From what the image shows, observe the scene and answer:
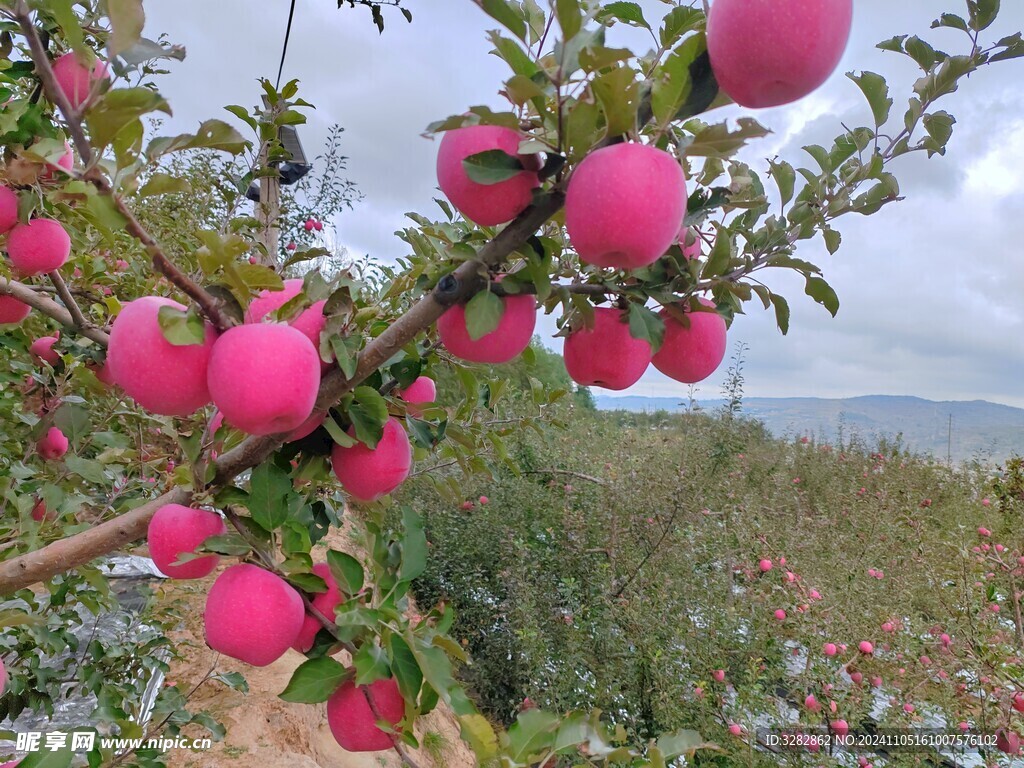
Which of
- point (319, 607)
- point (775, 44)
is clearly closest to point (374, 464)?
point (319, 607)

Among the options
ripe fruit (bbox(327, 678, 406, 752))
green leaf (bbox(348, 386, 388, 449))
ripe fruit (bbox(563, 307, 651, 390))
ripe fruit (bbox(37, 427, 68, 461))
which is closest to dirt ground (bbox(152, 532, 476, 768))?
ripe fruit (bbox(37, 427, 68, 461))

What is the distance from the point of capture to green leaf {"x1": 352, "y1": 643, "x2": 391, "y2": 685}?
0.62m

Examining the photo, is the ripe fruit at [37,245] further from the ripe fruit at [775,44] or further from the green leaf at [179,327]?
the ripe fruit at [775,44]

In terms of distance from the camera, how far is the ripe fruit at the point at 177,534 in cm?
74

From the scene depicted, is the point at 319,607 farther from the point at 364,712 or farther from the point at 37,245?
the point at 37,245

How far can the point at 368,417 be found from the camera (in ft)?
2.50

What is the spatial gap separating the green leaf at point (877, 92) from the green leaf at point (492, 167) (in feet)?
1.58

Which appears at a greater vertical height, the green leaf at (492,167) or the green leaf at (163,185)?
the green leaf at (492,167)

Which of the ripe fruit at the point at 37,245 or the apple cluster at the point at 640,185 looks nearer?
the apple cluster at the point at 640,185

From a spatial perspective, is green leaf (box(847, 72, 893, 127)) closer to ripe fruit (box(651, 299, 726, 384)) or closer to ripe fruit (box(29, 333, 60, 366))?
ripe fruit (box(651, 299, 726, 384))

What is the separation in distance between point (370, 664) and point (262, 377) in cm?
31

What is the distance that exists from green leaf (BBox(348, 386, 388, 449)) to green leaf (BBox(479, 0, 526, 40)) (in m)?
0.42

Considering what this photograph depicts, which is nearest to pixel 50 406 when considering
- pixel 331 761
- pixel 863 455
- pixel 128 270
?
pixel 128 270

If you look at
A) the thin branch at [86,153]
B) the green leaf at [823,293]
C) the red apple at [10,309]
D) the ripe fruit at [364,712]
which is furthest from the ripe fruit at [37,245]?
the green leaf at [823,293]
